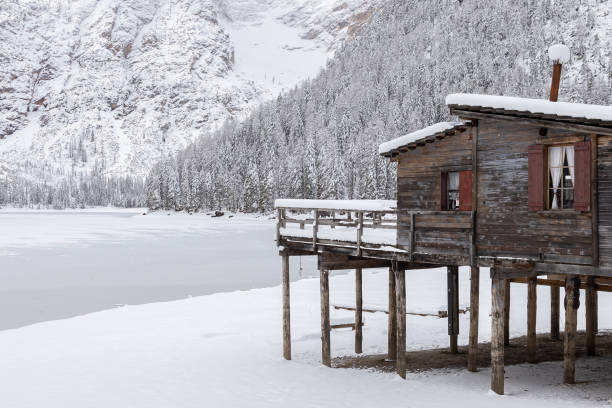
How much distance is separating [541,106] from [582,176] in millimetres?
1778

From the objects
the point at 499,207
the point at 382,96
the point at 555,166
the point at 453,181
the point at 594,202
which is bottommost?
the point at 499,207

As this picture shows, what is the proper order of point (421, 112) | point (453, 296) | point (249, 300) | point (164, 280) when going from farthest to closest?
1. point (421, 112)
2. point (164, 280)
3. point (249, 300)
4. point (453, 296)

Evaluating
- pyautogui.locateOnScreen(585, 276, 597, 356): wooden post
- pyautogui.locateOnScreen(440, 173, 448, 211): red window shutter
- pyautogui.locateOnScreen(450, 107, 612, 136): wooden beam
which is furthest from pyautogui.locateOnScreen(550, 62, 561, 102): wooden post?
pyautogui.locateOnScreen(585, 276, 597, 356): wooden post

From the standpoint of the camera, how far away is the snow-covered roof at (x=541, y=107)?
13.5 meters

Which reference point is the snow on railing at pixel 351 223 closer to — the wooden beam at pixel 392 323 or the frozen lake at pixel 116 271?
the wooden beam at pixel 392 323

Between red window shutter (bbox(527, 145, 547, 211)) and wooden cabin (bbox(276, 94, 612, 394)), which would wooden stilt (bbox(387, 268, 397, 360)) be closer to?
wooden cabin (bbox(276, 94, 612, 394))

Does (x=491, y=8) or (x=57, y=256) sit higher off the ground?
(x=491, y=8)

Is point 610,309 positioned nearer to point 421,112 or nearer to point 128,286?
point 128,286

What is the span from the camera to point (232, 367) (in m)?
20.4

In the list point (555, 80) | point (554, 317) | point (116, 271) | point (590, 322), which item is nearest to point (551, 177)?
point (555, 80)

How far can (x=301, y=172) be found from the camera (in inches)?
5032

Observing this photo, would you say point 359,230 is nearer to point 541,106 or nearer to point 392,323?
point 392,323

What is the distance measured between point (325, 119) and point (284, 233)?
149912 mm

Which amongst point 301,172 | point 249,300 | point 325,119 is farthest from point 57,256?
point 325,119
